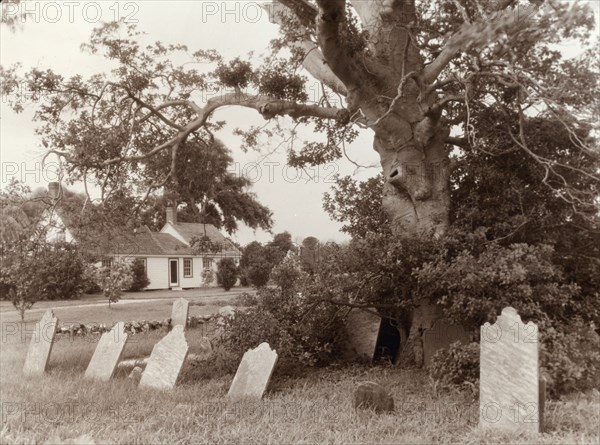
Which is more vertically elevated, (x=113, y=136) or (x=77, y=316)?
(x=113, y=136)

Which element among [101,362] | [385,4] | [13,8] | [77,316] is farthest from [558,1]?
[77,316]

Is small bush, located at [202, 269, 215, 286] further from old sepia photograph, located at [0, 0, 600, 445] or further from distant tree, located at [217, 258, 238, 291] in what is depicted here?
old sepia photograph, located at [0, 0, 600, 445]

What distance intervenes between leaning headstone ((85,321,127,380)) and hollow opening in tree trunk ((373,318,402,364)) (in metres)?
4.68

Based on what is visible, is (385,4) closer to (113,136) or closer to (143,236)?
(113,136)

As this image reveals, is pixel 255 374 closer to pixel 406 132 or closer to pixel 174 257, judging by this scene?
pixel 406 132

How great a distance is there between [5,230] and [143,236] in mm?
26783

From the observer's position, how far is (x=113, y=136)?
36.5ft

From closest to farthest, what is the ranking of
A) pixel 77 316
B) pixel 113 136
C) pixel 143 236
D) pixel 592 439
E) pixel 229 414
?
pixel 592 439
pixel 229 414
pixel 113 136
pixel 77 316
pixel 143 236

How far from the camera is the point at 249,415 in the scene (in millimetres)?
6281

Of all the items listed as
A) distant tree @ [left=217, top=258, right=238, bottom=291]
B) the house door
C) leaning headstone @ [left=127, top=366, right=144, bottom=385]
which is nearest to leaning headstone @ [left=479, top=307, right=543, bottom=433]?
leaning headstone @ [left=127, top=366, right=144, bottom=385]

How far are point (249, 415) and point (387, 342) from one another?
201 inches

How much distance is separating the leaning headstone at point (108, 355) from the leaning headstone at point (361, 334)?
4178 millimetres

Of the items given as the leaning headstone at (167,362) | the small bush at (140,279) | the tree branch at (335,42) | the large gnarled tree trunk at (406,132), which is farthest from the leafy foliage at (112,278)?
the small bush at (140,279)

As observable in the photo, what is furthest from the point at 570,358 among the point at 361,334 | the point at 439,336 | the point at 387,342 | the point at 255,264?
the point at 255,264
